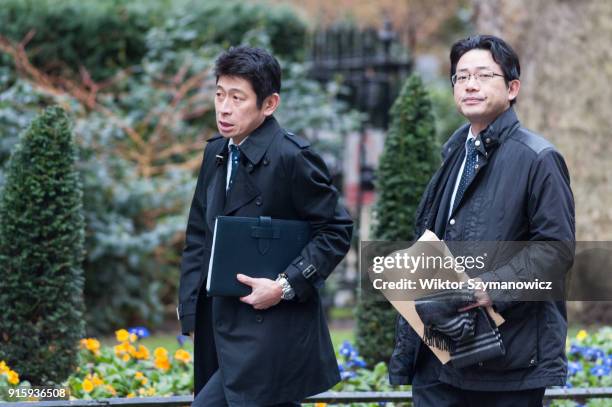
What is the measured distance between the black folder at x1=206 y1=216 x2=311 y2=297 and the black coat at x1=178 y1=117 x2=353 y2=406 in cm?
4

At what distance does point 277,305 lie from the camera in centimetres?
379

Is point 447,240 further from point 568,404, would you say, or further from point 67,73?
point 67,73

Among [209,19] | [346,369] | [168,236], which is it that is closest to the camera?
[346,369]

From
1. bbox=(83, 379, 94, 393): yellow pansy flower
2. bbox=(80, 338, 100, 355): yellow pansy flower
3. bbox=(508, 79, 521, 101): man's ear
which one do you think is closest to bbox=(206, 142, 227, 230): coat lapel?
bbox=(508, 79, 521, 101): man's ear

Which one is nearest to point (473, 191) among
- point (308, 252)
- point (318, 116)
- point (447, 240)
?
point (447, 240)

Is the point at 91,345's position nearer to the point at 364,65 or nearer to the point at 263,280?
the point at 263,280

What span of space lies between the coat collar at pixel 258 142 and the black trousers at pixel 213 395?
809 mm

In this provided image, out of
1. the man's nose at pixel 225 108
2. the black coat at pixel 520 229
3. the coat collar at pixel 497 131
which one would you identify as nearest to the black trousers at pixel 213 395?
the black coat at pixel 520 229

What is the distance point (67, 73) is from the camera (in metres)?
10.8

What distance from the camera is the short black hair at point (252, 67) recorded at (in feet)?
12.5

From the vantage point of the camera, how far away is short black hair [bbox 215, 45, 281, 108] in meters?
3.79

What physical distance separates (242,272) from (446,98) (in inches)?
547

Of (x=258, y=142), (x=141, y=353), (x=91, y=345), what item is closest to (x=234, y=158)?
(x=258, y=142)

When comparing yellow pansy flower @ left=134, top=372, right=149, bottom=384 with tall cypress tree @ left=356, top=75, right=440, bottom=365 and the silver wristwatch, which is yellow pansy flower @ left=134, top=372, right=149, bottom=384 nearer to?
tall cypress tree @ left=356, top=75, right=440, bottom=365
